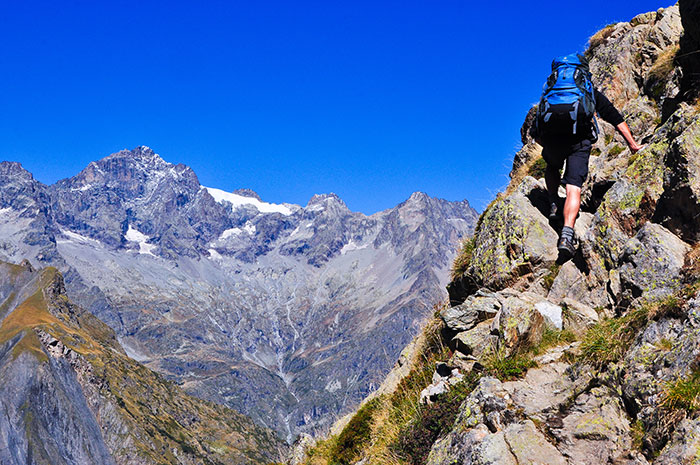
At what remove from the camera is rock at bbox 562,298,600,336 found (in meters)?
9.62

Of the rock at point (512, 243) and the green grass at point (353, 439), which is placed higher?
the rock at point (512, 243)

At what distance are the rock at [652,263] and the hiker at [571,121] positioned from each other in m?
2.01

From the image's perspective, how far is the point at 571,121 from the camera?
38.7ft

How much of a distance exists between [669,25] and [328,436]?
59.5 feet

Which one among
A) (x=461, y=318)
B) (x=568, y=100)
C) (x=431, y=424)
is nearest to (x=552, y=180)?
(x=568, y=100)

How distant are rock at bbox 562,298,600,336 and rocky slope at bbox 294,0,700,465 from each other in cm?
3

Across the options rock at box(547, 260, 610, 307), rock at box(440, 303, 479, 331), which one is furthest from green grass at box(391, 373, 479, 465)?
rock at box(547, 260, 610, 307)

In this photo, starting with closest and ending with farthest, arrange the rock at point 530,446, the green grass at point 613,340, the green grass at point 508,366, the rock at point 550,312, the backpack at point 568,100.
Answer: the rock at point 530,446 → the green grass at point 613,340 → the green grass at point 508,366 → the rock at point 550,312 → the backpack at point 568,100

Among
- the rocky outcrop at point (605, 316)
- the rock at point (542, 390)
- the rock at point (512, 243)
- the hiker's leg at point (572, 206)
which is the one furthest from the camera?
the rock at point (512, 243)

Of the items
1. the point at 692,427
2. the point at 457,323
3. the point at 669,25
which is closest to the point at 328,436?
the point at 457,323

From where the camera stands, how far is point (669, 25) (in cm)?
1703

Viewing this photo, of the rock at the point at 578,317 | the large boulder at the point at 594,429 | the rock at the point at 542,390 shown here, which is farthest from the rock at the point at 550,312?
the large boulder at the point at 594,429

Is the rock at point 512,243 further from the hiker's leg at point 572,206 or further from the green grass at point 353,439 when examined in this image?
the green grass at point 353,439

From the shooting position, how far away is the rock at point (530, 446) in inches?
281
